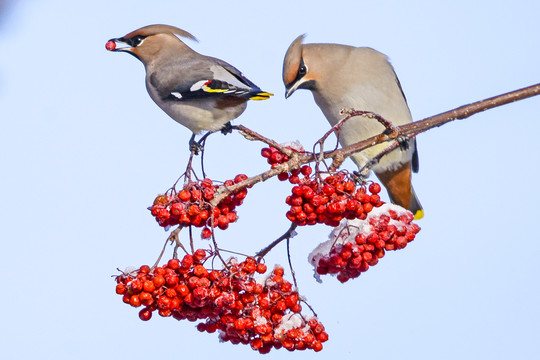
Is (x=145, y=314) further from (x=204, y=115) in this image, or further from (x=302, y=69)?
(x=302, y=69)

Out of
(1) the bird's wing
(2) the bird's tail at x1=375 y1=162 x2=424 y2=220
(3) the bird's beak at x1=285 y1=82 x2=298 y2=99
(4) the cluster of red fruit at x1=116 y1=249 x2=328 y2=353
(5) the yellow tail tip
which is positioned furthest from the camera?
(2) the bird's tail at x1=375 y1=162 x2=424 y2=220

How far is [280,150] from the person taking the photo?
2.70m

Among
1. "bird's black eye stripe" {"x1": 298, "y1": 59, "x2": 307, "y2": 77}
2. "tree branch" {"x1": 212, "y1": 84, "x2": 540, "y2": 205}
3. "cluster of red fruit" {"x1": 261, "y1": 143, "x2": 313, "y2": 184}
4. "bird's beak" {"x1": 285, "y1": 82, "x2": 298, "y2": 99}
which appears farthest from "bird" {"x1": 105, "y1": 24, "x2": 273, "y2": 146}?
"tree branch" {"x1": 212, "y1": 84, "x2": 540, "y2": 205}

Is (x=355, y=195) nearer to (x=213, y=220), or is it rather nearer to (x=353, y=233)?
(x=353, y=233)

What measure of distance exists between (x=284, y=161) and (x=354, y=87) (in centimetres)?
189

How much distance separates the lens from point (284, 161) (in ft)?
9.07

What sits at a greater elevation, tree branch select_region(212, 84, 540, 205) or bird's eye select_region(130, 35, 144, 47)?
bird's eye select_region(130, 35, 144, 47)

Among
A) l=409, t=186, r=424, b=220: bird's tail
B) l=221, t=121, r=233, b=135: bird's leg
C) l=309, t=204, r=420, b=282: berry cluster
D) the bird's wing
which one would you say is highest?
the bird's wing

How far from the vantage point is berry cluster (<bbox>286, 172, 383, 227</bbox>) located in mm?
2518

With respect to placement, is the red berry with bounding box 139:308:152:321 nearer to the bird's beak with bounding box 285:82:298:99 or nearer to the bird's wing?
the bird's wing

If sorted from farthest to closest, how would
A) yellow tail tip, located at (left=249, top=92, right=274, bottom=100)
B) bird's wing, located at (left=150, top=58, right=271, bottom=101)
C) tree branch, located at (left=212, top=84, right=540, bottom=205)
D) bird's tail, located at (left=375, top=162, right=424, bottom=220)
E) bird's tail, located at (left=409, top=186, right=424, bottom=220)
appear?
bird's tail, located at (left=409, top=186, right=424, bottom=220) < bird's tail, located at (left=375, top=162, right=424, bottom=220) < bird's wing, located at (left=150, top=58, right=271, bottom=101) < yellow tail tip, located at (left=249, top=92, right=274, bottom=100) < tree branch, located at (left=212, top=84, right=540, bottom=205)

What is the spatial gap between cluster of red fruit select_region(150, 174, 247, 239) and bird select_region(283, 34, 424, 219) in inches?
71.2

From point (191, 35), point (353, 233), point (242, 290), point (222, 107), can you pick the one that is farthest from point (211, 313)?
point (191, 35)

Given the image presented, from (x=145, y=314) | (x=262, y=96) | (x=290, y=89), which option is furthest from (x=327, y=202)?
(x=290, y=89)
